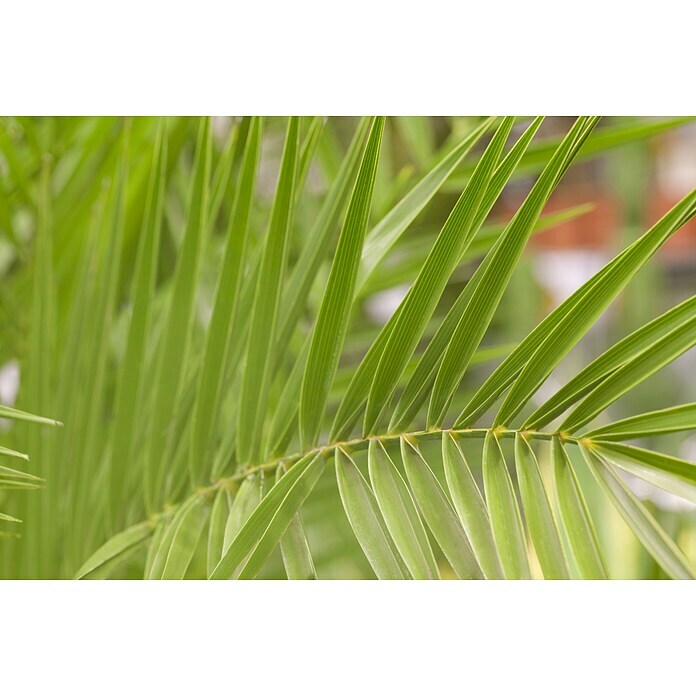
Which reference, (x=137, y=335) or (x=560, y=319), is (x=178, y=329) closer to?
(x=137, y=335)

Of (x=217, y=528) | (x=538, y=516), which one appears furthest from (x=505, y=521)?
(x=217, y=528)

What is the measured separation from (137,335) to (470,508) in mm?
201

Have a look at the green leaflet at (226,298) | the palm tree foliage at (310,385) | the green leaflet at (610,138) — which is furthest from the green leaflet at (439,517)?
the green leaflet at (610,138)

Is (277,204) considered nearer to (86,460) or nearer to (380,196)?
(86,460)

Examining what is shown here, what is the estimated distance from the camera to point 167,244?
1.90 feet

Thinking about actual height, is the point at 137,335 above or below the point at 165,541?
above

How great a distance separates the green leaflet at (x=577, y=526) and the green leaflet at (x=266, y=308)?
13cm

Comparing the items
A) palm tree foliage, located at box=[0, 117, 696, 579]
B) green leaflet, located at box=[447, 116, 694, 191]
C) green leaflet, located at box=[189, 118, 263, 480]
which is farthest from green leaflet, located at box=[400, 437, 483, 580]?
green leaflet, located at box=[447, 116, 694, 191]

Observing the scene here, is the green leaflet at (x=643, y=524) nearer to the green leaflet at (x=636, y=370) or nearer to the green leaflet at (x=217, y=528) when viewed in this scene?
the green leaflet at (x=636, y=370)

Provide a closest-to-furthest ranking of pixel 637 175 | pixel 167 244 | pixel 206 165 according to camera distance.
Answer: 1. pixel 206 165
2. pixel 167 244
3. pixel 637 175

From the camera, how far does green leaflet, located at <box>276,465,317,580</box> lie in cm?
25

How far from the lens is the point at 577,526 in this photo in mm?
209
